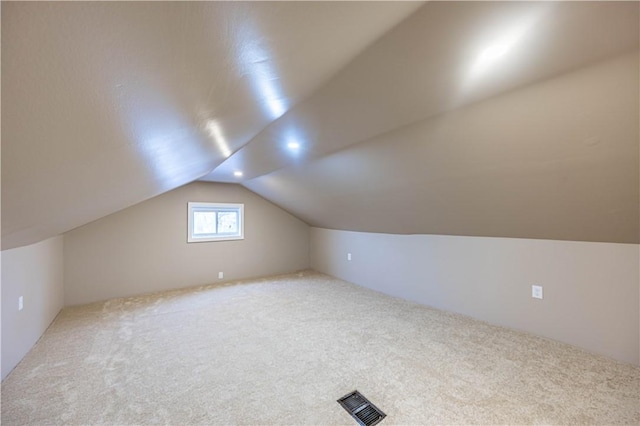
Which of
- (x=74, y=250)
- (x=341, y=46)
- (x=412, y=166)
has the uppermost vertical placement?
(x=341, y=46)

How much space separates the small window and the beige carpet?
181 centimetres

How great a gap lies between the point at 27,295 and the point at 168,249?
6.89 feet

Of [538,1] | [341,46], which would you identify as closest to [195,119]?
[341,46]

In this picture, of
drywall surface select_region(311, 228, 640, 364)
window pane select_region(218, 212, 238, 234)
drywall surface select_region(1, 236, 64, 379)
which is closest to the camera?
drywall surface select_region(1, 236, 64, 379)

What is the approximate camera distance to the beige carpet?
175 centimetres

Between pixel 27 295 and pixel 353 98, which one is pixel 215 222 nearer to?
Answer: pixel 27 295

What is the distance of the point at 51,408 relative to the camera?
1804 millimetres

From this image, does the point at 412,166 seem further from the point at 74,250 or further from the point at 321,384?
the point at 74,250

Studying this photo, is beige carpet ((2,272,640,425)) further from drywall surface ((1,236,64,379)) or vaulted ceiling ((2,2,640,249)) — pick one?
vaulted ceiling ((2,2,640,249))

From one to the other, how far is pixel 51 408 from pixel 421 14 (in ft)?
9.97

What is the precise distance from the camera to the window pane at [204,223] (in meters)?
5.04

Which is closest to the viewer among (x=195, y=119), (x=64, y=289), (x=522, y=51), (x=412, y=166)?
(x=522, y=51)

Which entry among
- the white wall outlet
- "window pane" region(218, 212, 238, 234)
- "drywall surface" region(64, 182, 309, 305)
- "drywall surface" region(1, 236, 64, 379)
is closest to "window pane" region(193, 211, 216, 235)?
"window pane" region(218, 212, 238, 234)

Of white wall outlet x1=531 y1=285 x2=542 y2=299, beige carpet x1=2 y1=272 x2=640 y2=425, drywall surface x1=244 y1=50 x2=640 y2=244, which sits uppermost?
drywall surface x1=244 y1=50 x2=640 y2=244
